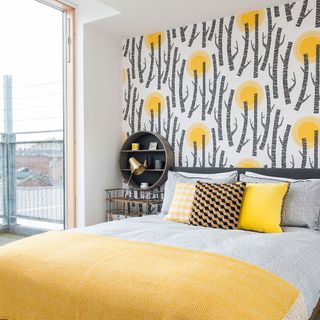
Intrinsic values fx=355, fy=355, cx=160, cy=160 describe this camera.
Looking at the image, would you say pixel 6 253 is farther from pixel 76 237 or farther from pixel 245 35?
pixel 245 35

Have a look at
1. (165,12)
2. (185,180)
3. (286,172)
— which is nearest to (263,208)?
(286,172)

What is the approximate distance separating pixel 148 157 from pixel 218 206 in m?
1.48

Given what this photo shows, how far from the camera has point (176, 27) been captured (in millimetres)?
3703

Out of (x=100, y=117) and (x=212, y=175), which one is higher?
(x=100, y=117)

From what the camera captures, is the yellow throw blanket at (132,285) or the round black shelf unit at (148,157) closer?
the yellow throw blanket at (132,285)

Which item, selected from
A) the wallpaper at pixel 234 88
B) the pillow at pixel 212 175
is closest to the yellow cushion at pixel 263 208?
the pillow at pixel 212 175

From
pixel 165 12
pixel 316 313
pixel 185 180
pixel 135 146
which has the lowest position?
pixel 316 313

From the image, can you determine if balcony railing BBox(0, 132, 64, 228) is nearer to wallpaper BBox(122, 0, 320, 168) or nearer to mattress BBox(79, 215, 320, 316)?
wallpaper BBox(122, 0, 320, 168)

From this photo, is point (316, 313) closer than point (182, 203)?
Yes

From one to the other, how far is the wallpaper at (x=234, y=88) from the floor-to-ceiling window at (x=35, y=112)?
2.54 feet

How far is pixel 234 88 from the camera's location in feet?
11.1

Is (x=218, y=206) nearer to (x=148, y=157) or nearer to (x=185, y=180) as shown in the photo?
(x=185, y=180)

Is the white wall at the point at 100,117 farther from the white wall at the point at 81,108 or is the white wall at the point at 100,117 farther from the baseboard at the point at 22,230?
the baseboard at the point at 22,230

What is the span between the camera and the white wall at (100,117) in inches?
145
